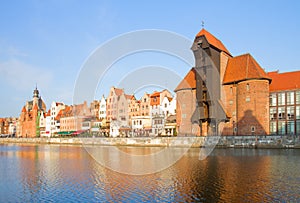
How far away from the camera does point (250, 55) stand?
53.4 m

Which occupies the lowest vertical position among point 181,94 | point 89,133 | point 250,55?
point 89,133

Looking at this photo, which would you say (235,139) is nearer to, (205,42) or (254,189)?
(205,42)

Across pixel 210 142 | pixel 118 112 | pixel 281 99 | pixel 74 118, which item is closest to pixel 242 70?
pixel 281 99

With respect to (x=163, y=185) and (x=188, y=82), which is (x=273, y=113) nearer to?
(x=188, y=82)

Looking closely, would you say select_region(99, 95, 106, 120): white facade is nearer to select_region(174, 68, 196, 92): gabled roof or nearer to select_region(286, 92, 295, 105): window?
select_region(174, 68, 196, 92): gabled roof

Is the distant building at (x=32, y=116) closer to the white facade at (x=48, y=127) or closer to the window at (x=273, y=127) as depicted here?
the white facade at (x=48, y=127)

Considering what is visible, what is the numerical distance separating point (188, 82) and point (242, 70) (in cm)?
1072

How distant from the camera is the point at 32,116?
124 metres

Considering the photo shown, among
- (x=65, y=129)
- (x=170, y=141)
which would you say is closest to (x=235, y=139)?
(x=170, y=141)

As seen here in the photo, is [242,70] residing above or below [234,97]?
above

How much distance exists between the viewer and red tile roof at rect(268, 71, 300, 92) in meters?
49.2

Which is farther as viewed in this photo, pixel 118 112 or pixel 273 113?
pixel 118 112

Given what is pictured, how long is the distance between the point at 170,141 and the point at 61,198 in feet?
122

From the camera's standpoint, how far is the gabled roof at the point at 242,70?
49369 millimetres
